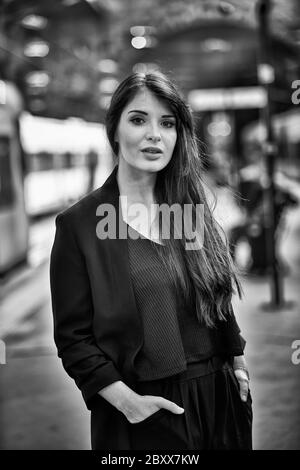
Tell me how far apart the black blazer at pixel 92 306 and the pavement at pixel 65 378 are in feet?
1.95

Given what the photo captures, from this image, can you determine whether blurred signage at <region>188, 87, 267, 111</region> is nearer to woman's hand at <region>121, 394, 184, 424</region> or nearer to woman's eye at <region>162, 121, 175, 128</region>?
woman's eye at <region>162, 121, 175, 128</region>

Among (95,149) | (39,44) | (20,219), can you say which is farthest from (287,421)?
(95,149)

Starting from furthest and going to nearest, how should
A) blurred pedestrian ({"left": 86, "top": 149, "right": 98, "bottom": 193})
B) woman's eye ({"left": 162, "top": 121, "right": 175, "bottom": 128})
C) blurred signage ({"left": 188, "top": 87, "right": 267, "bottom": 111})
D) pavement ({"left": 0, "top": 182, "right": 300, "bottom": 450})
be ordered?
blurred signage ({"left": 188, "top": 87, "right": 267, "bottom": 111}) → blurred pedestrian ({"left": 86, "top": 149, "right": 98, "bottom": 193}) → pavement ({"left": 0, "top": 182, "right": 300, "bottom": 450}) → woman's eye ({"left": 162, "top": 121, "right": 175, "bottom": 128})

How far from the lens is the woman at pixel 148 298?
1642mm

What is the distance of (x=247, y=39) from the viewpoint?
11.5 meters

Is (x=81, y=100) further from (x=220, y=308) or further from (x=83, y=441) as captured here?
(x=220, y=308)

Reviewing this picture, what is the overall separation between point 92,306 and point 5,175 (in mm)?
8233

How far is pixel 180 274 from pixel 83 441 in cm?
216

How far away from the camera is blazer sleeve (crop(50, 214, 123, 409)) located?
162 centimetres

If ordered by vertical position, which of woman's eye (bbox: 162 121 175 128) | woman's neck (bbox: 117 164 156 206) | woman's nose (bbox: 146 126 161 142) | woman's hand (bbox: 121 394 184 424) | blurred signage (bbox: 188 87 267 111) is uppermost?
blurred signage (bbox: 188 87 267 111)

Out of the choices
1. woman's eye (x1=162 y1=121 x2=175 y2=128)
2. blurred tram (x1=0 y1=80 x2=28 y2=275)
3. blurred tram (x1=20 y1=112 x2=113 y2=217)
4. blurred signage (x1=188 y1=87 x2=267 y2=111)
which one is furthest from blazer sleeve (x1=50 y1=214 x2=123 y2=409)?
blurred signage (x1=188 y1=87 x2=267 y2=111)

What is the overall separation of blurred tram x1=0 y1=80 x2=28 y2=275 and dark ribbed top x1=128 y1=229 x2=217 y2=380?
7.77m

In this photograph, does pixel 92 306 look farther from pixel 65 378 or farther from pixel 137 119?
pixel 65 378

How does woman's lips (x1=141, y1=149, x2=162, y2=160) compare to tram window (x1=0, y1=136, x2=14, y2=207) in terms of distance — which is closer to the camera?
woman's lips (x1=141, y1=149, x2=162, y2=160)
